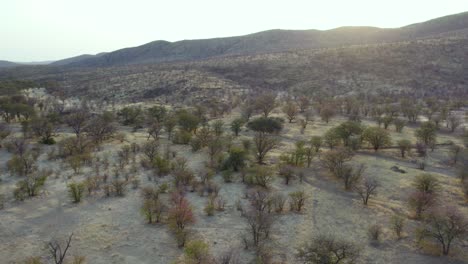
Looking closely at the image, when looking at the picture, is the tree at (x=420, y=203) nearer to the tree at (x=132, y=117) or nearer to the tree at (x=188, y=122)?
the tree at (x=188, y=122)

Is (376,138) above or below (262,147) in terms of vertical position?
below

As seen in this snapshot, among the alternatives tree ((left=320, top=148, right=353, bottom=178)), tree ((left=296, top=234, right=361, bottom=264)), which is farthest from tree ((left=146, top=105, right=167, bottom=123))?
tree ((left=296, top=234, right=361, bottom=264))

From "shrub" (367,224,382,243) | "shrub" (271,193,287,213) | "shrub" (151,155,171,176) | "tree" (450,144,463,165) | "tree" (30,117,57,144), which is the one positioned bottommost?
"tree" (450,144,463,165)

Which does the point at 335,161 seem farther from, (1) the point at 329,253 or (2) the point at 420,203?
(1) the point at 329,253

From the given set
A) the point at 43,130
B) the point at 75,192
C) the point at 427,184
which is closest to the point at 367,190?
the point at 427,184

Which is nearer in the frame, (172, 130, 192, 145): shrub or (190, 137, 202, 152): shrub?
(190, 137, 202, 152): shrub

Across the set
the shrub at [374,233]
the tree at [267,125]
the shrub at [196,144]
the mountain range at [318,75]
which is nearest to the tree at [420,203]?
the shrub at [374,233]

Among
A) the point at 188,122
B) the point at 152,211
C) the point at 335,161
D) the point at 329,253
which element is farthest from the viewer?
the point at 188,122

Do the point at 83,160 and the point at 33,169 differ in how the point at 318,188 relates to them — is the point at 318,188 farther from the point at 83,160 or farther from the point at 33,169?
the point at 33,169

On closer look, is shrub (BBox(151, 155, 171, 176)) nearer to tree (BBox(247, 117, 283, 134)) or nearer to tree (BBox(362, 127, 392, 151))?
tree (BBox(247, 117, 283, 134))
